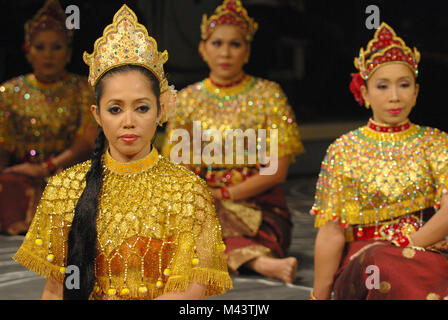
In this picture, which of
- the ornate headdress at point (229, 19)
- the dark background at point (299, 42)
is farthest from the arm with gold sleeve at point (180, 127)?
the dark background at point (299, 42)

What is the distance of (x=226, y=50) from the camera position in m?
3.88

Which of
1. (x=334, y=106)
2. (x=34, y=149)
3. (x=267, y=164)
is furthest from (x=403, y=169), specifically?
(x=334, y=106)

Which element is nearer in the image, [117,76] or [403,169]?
[117,76]

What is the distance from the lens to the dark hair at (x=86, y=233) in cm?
201

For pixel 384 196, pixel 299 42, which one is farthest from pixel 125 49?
pixel 299 42

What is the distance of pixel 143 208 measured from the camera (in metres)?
2.08

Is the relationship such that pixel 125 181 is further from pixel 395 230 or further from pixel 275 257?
pixel 275 257

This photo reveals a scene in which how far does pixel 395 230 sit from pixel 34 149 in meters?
2.32

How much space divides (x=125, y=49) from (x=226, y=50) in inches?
74.7

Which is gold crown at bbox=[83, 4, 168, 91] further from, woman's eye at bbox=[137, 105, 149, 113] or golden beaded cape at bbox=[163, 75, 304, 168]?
golden beaded cape at bbox=[163, 75, 304, 168]

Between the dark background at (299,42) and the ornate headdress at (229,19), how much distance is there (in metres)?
1.68

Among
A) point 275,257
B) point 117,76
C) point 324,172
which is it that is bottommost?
point 275,257
